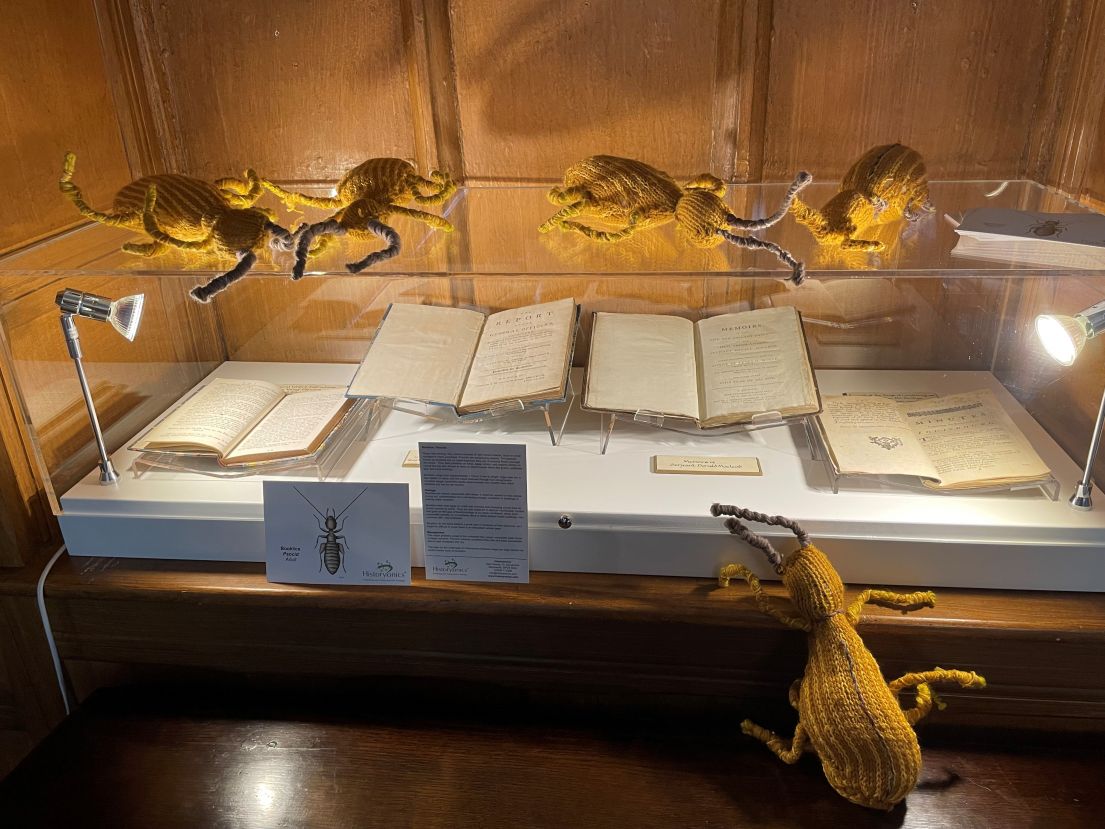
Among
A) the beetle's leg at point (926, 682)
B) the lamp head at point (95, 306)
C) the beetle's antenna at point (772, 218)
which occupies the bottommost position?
the beetle's leg at point (926, 682)

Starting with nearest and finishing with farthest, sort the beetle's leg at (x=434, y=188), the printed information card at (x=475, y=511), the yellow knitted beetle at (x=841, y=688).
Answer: the yellow knitted beetle at (x=841, y=688) < the printed information card at (x=475, y=511) < the beetle's leg at (x=434, y=188)

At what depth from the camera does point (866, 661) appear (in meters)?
0.91

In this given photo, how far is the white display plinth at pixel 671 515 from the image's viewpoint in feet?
3.25

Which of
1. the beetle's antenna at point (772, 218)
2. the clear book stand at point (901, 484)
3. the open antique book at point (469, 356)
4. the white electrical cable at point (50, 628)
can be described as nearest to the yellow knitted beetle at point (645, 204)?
the beetle's antenna at point (772, 218)

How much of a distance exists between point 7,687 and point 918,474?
1.30 m

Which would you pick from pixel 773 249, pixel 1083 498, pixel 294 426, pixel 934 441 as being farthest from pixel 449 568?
pixel 1083 498

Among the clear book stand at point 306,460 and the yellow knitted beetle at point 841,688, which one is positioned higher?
the clear book stand at point 306,460

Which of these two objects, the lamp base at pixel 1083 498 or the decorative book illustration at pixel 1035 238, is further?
the lamp base at pixel 1083 498

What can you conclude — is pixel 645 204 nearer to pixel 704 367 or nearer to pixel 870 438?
pixel 704 367

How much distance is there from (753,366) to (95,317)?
0.88 m

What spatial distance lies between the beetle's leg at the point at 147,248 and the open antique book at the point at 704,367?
1.85ft

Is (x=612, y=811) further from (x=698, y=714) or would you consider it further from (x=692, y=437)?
(x=692, y=437)

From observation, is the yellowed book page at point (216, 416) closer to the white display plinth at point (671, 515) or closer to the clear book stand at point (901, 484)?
the white display plinth at point (671, 515)

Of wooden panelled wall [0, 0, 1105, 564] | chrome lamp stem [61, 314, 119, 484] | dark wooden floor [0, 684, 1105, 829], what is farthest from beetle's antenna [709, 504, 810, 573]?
chrome lamp stem [61, 314, 119, 484]
